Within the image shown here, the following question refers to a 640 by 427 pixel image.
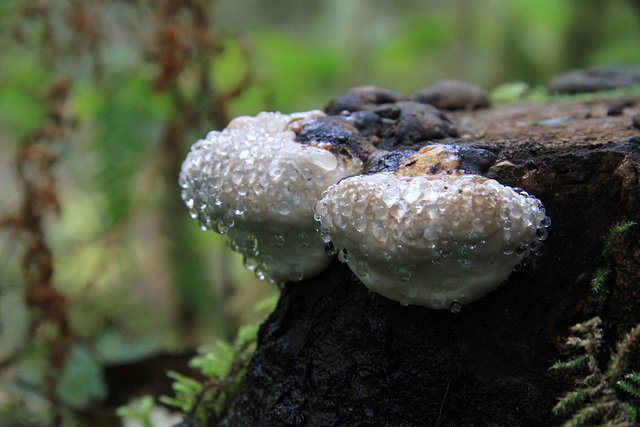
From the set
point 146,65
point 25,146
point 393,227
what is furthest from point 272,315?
point 146,65

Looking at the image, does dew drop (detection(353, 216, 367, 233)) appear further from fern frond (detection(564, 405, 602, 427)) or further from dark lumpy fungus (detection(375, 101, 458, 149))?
fern frond (detection(564, 405, 602, 427))

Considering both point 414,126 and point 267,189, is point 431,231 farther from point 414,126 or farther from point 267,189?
point 414,126

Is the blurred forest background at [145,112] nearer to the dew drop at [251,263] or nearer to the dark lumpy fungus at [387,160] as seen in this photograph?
the dew drop at [251,263]

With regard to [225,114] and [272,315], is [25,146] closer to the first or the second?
[225,114]

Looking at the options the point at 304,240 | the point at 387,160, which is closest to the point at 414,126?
the point at 387,160

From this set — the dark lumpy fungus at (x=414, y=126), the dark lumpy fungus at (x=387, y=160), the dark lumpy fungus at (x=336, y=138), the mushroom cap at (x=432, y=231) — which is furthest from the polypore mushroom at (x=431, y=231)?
the dark lumpy fungus at (x=414, y=126)

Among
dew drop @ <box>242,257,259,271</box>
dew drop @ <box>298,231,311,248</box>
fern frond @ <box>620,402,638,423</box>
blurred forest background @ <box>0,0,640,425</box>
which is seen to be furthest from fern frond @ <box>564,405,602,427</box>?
blurred forest background @ <box>0,0,640,425</box>

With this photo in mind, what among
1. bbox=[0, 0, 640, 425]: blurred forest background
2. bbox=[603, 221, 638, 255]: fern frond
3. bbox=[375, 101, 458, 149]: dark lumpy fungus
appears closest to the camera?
bbox=[603, 221, 638, 255]: fern frond
